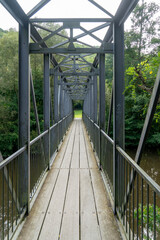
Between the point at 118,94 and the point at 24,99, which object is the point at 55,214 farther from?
the point at 118,94

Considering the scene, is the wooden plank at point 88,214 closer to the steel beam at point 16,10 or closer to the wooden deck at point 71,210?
the wooden deck at point 71,210

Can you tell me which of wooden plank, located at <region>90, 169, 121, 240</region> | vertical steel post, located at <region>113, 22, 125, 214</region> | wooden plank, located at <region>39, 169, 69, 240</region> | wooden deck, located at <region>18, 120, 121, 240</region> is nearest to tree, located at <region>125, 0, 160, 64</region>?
wooden deck, located at <region>18, 120, 121, 240</region>

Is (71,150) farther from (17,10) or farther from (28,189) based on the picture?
(17,10)

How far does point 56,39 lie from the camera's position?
68.5ft

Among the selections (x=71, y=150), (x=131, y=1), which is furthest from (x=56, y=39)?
(x=131, y=1)

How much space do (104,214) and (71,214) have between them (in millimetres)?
438

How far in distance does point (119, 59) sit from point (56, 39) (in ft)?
63.8

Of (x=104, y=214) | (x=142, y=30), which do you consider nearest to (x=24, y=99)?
(x=104, y=214)

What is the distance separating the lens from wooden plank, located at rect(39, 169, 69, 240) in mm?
2377

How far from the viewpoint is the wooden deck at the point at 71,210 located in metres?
2.40

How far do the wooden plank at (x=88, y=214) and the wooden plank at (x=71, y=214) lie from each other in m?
0.07

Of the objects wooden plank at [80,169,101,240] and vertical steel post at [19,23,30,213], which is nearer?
wooden plank at [80,169,101,240]

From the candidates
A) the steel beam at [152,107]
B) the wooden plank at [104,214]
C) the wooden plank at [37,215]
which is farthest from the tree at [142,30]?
the steel beam at [152,107]

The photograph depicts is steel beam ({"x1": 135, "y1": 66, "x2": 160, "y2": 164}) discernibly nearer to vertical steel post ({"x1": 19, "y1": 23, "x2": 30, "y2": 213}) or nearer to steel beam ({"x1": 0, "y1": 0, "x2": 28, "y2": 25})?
vertical steel post ({"x1": 19, "y1": 23, "x2": 30, "y2": 213})
